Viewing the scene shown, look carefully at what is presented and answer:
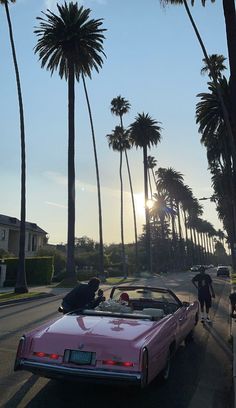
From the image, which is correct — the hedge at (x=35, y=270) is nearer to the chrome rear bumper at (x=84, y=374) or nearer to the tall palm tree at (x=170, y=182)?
the chrome rear bumper at (x=84, y=374)

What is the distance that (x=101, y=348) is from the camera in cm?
539

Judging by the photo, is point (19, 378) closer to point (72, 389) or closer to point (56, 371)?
point (72, 389)

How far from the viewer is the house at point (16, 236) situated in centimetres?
5388

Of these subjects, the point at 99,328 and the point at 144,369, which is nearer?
the point at 144,369

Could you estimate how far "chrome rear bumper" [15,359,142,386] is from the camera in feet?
16.9

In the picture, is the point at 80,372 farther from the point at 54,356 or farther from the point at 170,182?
the point at 170,182

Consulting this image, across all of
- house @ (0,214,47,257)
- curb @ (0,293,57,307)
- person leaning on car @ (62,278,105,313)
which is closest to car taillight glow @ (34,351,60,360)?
person leaning on car @ (62,278,105,313)

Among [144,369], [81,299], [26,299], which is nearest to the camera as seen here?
[144,369]

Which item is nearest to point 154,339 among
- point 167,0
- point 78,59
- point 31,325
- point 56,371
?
point 56,371

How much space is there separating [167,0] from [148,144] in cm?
3915

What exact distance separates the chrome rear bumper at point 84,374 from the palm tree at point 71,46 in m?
26.8

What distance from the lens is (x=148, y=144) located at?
59.5 m

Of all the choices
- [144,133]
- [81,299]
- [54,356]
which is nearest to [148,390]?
→ [54,356]

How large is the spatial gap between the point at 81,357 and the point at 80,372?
0.19 meters
